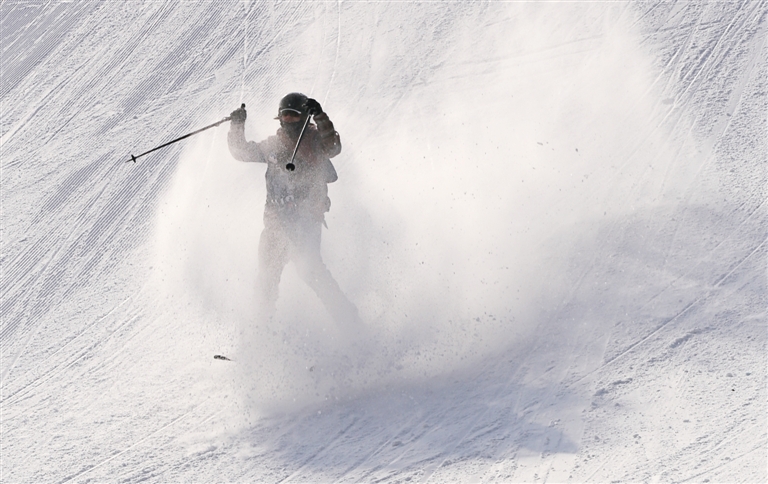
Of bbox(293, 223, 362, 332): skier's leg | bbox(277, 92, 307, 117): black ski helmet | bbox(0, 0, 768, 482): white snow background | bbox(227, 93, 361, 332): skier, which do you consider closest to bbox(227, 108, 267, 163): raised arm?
bbox(227, 93, 361, 332): skier

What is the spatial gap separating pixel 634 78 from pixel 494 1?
2856mm

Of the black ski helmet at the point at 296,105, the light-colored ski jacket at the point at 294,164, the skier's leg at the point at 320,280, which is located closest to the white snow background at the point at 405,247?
the skier's leg at the point at 320,280

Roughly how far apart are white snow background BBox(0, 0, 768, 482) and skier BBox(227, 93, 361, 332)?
30 cm

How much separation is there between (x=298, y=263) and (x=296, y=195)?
0.57m

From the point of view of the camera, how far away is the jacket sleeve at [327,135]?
6.28 meters

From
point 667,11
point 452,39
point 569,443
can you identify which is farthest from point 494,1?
point 569,443

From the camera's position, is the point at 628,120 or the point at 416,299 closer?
the point at 416,299

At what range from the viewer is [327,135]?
6320 millimetres

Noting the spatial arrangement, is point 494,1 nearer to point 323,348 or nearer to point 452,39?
point 452,39

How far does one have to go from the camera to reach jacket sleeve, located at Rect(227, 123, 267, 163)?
6.43 metres

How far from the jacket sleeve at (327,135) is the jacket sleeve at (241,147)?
0.52 m

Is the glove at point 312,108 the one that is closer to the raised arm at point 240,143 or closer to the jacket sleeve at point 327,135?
the jacket sleeve at point 327,135

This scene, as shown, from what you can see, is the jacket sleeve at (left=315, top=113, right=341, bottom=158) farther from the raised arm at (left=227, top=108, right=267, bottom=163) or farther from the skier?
the raised arm at (left=227, top=108, right=267, bottom=163)

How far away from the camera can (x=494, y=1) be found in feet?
37.9
